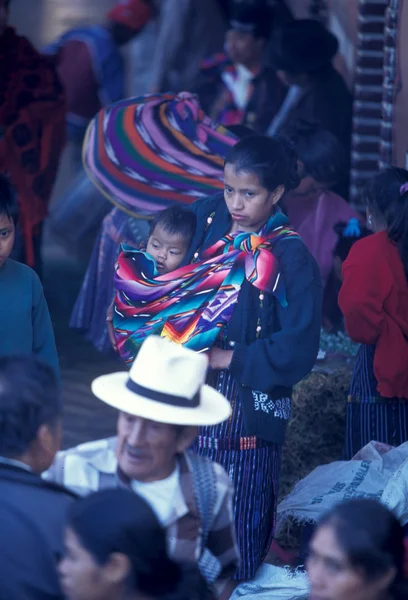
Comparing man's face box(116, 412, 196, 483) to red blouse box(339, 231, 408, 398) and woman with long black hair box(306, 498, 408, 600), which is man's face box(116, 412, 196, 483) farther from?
red blouse box(339, 231, 408, 398)

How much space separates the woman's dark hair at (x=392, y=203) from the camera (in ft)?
15.8

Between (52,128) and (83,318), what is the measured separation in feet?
6.13

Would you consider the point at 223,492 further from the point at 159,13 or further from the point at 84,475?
the point at 159,13

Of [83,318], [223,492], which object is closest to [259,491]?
[223,492]

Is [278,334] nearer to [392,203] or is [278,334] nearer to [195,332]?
[195,332]

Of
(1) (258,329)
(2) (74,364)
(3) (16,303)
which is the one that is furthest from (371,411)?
(2) (74,364)

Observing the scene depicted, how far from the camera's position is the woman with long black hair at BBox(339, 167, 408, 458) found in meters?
4.82

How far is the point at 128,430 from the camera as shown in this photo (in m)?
3.04

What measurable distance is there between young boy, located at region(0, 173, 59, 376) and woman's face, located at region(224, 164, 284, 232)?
0.77m

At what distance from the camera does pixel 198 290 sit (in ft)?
14.1

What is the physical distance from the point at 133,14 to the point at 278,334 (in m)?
8.46

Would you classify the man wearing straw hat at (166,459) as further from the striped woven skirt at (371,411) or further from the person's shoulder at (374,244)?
the striped woven skirt at (371,411)

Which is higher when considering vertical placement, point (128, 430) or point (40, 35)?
point (40, 35)

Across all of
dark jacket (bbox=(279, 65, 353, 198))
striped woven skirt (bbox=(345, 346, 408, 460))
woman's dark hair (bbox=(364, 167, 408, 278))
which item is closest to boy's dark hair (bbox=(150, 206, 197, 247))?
woman's dark hair (bbox=(364, 167, 408, 278))
